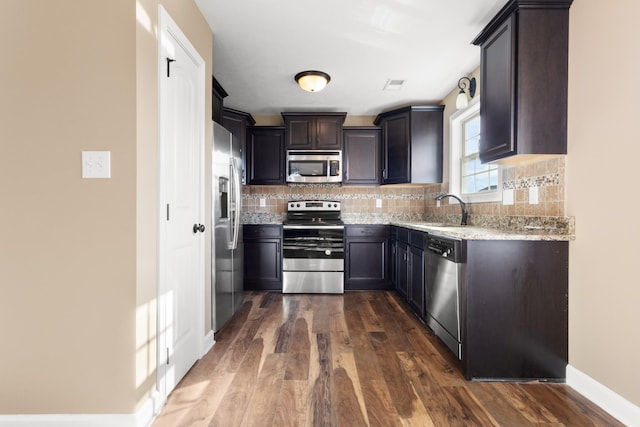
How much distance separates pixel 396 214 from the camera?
4.59 metres

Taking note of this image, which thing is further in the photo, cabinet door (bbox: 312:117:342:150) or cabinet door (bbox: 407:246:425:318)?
cabinet door (bbox: 312:117:342:150)

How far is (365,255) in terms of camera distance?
4.12 m

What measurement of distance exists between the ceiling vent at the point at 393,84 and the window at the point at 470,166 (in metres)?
0.72

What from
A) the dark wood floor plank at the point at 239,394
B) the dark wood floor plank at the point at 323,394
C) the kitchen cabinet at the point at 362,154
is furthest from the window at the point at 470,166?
the dark wood floor plank at the point at 239,394

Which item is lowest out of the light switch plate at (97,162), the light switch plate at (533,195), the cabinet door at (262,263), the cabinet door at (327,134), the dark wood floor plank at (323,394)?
the dark wood floor plank at (323,394)

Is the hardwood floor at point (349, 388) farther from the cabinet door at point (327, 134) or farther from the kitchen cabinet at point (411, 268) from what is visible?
the cabinet door at point (327, 134)

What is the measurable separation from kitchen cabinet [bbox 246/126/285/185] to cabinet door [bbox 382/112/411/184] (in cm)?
140

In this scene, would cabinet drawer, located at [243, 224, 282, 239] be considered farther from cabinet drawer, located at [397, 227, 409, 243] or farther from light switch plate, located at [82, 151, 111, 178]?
light switch plate, located at [82, 151, 111, 178]

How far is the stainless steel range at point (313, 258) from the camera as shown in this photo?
3992mm

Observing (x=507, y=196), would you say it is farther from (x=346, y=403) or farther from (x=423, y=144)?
(x=346, y=403)

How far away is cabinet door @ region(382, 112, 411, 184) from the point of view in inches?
156

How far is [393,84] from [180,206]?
2.65 meters

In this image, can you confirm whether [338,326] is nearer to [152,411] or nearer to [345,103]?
[152,411]

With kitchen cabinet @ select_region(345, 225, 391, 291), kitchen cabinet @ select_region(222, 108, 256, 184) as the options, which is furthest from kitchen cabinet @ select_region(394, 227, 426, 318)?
kitchen cabinet @ select_region(222, 108, 256, 184)
